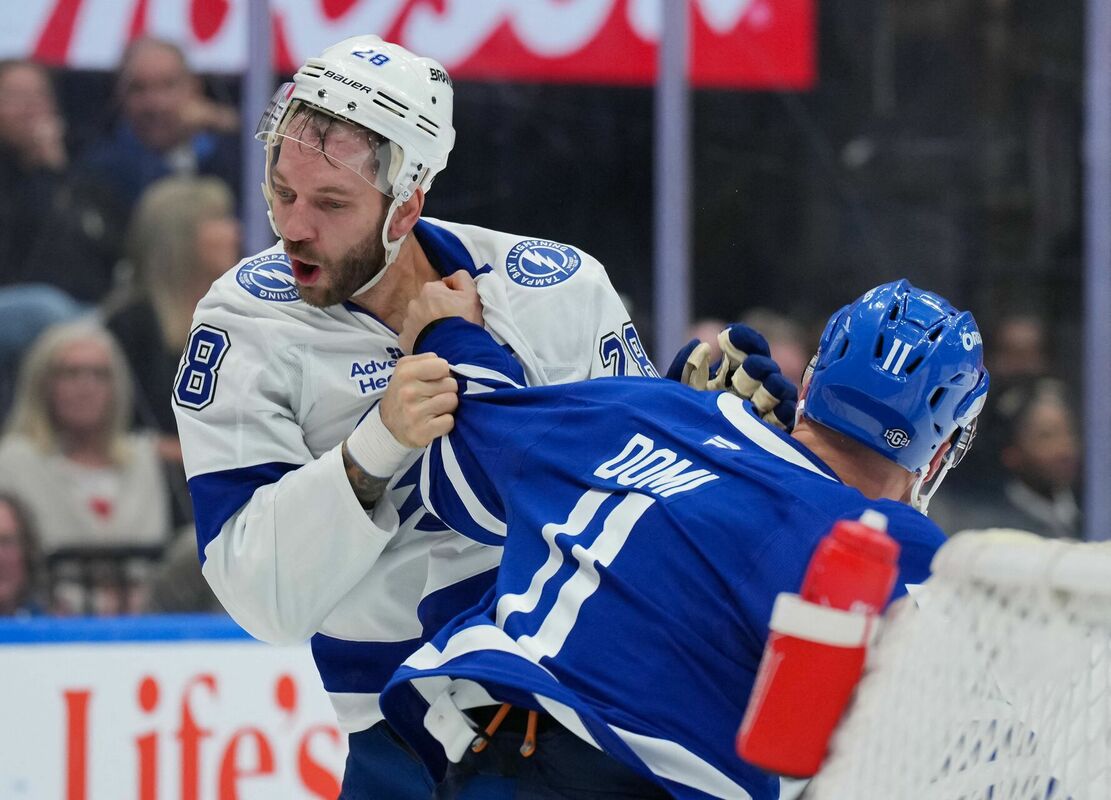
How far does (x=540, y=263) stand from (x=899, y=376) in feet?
2.40

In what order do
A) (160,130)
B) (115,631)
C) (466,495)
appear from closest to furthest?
(466,495) → (115,631) → (160,130)

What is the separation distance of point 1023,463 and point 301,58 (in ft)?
8.33

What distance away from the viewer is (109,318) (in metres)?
4.85

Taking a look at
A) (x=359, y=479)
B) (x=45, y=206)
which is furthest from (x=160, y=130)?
(x=359, y=479)

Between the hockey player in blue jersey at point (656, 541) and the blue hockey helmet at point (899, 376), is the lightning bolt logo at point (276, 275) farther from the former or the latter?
the blue hockey helmet at point (899, 376)

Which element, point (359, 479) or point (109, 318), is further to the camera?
point (109, 318)

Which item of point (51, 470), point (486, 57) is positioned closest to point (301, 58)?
point (486, 57)

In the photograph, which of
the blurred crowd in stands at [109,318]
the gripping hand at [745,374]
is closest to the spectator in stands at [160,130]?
the blurred crowd in stands at [109,318]

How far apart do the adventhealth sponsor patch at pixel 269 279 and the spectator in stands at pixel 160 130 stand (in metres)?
2.71

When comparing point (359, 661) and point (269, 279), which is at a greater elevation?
point (269, 279)

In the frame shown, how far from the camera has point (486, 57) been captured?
5.33 metres

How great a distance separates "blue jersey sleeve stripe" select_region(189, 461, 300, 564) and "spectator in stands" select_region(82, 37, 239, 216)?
115 inches

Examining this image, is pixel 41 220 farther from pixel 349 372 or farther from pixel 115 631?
pixel 349 372

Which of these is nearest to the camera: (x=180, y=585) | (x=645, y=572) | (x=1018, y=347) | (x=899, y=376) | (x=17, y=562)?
(x=645, y=572)
